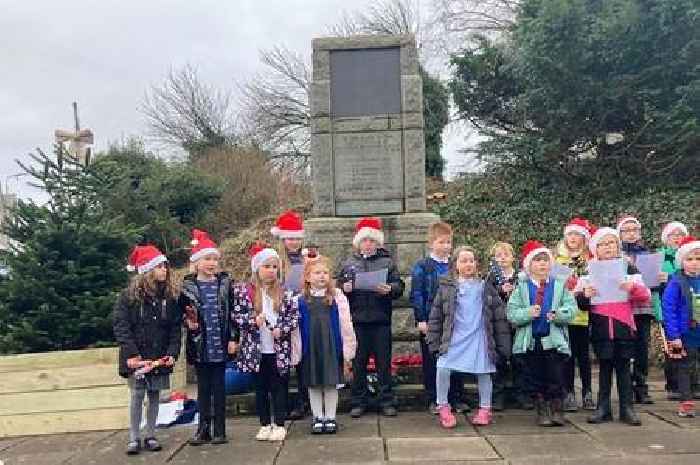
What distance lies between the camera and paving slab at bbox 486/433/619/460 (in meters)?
5.23

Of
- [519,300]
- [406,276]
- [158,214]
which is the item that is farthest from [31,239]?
[158,214]

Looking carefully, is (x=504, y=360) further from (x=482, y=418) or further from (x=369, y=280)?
(x=369, y=280)

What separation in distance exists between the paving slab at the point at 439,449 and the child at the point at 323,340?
72cm

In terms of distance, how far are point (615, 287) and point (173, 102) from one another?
3175cm

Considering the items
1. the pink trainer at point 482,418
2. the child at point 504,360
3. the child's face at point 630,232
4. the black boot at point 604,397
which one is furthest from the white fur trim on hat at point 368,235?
the child's face at point 630,232

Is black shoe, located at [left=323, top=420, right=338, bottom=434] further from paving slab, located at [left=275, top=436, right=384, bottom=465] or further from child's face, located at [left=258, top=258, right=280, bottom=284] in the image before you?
child's face, located at [left=258, top=258, right=280, bottom=284]

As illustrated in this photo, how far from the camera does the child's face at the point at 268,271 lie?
6215 millimetres

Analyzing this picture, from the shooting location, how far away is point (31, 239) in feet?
24.9

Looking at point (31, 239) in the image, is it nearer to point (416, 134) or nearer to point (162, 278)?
point (162, 278)

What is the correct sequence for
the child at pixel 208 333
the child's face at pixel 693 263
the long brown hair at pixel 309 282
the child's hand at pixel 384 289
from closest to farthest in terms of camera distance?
the child at pixel 208 333 < the long brown hair at pixel 309 282 < the child's face at pixel 693 263 < the child's hand at pixel 384 289

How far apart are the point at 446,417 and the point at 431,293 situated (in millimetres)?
1212

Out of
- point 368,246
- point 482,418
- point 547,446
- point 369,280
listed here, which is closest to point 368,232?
point 368,246

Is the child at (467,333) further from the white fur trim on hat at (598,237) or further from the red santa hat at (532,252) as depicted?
the white fur trim on hat at (598,237)

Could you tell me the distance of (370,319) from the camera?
680 cm
